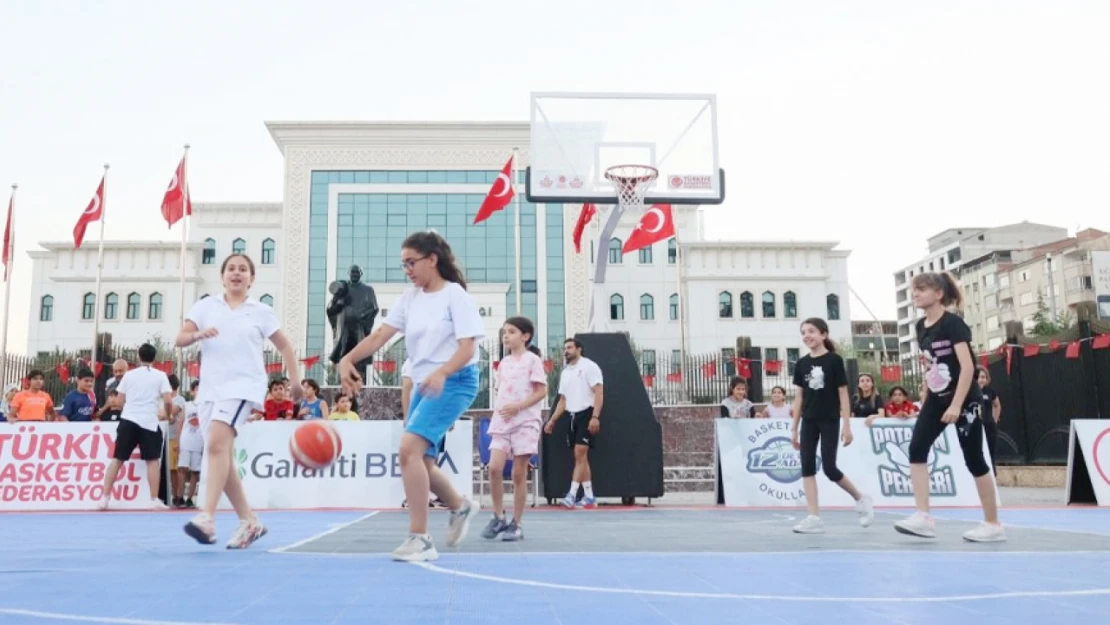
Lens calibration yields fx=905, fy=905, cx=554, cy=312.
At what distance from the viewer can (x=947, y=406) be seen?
6.51 meters

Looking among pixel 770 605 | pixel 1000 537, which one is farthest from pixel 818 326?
pixel 770 605

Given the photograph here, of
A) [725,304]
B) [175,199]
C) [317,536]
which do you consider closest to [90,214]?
[175,199]

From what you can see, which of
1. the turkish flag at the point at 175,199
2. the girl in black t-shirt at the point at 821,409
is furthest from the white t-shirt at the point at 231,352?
the turkish flag at the point at 175,199

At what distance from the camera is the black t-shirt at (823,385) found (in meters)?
7.49

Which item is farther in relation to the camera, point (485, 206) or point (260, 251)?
point (260, 251)

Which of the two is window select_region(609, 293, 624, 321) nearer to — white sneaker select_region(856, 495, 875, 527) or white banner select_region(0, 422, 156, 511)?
white banner select_region(0, 422, 156, 511)

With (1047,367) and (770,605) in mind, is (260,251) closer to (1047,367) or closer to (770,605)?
(1047,367)

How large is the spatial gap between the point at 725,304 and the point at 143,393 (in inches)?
2177

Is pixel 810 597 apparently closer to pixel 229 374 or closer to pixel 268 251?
pixel 229 374

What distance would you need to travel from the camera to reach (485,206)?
2725 centimetres

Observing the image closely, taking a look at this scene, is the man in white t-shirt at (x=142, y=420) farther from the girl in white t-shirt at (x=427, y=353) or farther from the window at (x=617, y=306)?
the window at (x=617, y=306)

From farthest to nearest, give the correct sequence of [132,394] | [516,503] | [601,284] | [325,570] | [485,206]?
[485,206] < [601,284] < [132,394] < [516,503] < [325,570]

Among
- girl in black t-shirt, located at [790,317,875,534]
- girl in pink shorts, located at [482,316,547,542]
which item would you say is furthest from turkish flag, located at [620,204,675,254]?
girl in pink shorts, located at [482,316,547,542]

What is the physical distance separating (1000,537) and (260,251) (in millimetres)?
60913
